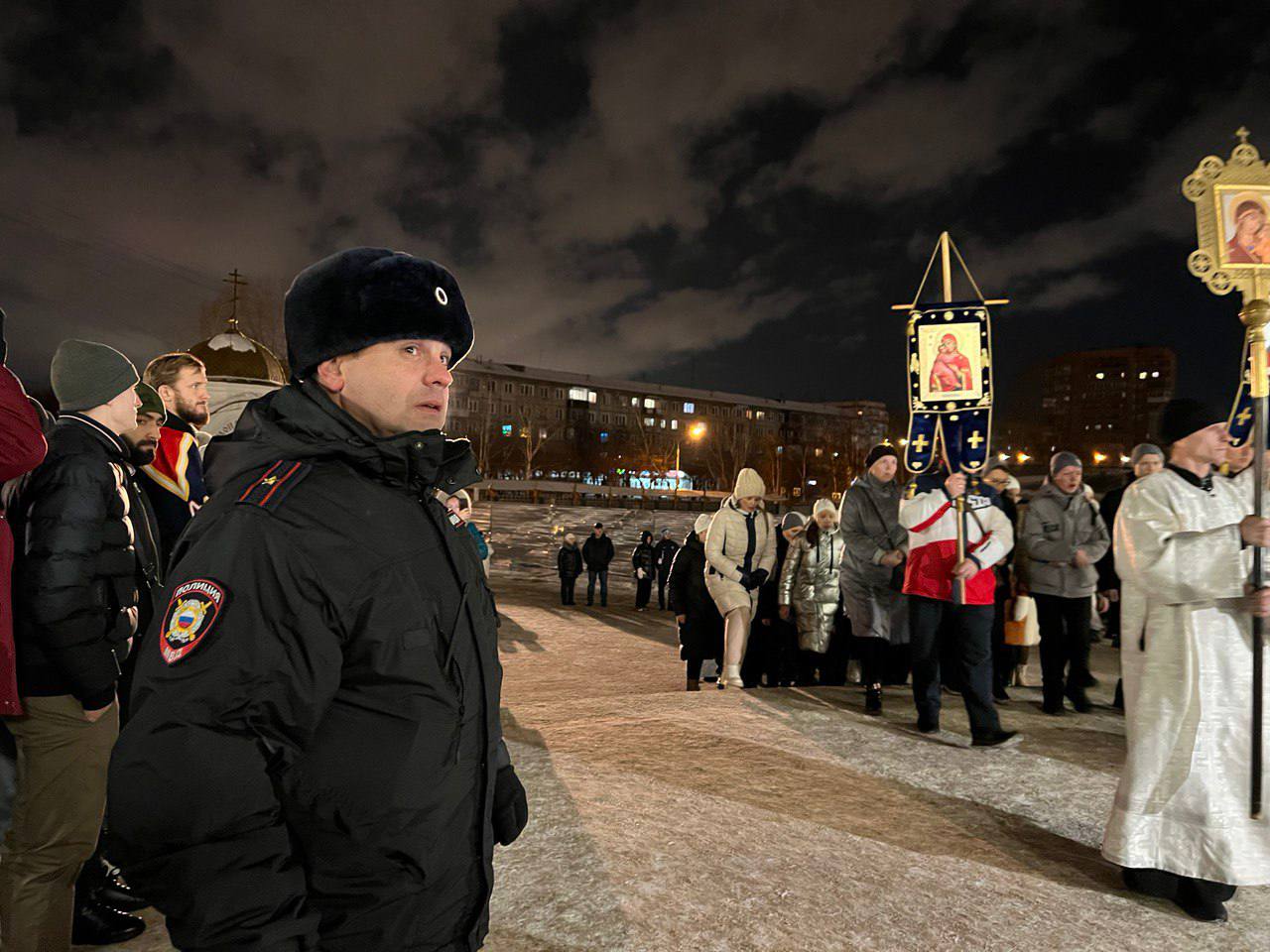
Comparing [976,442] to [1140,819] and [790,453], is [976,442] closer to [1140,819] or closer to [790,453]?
[1140,819]

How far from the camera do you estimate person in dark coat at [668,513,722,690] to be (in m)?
7.88

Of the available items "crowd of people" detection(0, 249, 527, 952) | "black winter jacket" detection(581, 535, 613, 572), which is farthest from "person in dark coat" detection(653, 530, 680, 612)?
"crowd of people" detection(0, 249, 527, 952)

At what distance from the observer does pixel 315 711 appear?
130 cm

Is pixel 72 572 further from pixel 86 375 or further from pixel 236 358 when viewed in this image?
pixel 236 358

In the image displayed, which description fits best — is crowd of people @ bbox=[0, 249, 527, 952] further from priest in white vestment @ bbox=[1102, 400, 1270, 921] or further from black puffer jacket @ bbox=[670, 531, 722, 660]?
black puffer jacket @ bbox=[670, 531, 722, 660]

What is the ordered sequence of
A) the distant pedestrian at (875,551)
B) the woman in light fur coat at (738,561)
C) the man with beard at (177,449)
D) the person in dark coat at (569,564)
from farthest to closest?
the person in dark coat at (569,564)
the woman in light fur coat at (738,561)
the distant pedestrian at (875,551)
the man with beard at (177,449)

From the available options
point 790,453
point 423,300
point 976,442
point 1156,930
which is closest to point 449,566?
point 423,300

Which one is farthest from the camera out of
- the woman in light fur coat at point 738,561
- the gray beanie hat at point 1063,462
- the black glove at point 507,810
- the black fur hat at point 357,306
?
the woman in light fur coat at point 738,561

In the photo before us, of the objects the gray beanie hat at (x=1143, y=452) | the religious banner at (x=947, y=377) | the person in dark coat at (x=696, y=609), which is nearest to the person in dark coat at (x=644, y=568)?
the person in dark coat at (x=696, y=609)

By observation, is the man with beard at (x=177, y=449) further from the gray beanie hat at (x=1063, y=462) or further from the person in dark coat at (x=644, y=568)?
the person in dark coat at (x=644, y=568)

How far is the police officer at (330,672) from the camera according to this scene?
3.90ft

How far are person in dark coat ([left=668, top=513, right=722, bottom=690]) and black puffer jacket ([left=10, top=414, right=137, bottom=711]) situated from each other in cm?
568

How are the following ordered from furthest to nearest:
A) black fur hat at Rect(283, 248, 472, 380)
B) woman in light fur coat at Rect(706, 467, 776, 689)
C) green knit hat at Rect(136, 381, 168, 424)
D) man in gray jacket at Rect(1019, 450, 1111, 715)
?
woman in light fur coat at Rect(706, 467, 776, 689), man in gray jacket at Rect(1019, 450, 1111, 715), green knit hat at Rect(136, 381, 168, 424), black fur hat at Rect(283, 248, 472, 380)

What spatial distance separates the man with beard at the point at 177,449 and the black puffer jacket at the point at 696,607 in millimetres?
4914
